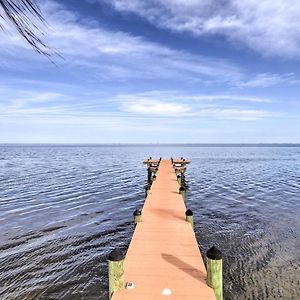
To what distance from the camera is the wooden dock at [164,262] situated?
19.4 feet

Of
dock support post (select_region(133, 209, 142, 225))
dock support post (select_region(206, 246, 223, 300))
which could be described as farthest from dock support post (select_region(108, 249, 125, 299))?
→ dock support post (select_region(133, 209, 142, 225))

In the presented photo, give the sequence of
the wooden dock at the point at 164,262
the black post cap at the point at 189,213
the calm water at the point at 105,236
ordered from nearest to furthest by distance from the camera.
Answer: the wooden dock at the point at 164,262 → the calm water at the point at 105,236 → the black post cap at the point at 189,213

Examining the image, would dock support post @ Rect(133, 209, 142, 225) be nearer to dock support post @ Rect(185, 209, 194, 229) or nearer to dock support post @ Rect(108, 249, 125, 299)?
dock support post @ Rect(185, 209, 194, 229)

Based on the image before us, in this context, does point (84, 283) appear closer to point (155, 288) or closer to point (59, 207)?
point (155, 288)

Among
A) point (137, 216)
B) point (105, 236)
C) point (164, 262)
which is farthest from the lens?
point (105, 236)

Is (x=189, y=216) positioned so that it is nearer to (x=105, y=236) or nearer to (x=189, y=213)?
(x=189, y=213)

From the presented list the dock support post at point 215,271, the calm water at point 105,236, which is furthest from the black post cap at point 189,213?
the dock support post at point 215,271

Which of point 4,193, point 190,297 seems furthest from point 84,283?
point 4,193

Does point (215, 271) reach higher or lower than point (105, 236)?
higher

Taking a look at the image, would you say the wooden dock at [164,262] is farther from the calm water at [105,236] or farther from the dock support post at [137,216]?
the calm water at [105,236]

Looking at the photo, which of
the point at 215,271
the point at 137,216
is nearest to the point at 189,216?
the point at 137,216

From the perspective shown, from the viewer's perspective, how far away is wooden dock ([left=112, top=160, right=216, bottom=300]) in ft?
19.4

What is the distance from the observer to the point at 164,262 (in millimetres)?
7367

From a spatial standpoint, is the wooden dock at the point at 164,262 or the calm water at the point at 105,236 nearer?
the wooden dock at the point at 164,262
